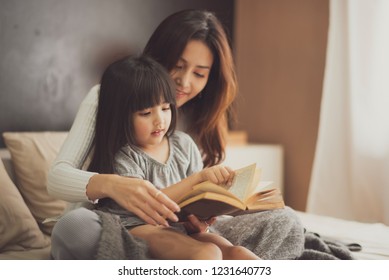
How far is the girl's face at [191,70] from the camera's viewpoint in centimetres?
178

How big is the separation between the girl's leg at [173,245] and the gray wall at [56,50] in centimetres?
111

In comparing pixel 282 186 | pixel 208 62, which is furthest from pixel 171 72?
pixel 282 186

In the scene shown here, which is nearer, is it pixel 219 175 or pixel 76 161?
pixel 219 175

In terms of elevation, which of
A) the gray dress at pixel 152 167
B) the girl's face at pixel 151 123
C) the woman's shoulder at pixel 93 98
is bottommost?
the gray dress at pixel 152 167

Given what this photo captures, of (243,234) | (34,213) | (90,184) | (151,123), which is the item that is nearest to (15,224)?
(34,213)

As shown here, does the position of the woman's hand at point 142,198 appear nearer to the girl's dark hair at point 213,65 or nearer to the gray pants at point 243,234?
the gray pants at point 243,234

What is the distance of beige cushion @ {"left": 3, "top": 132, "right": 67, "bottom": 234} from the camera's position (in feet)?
6.14

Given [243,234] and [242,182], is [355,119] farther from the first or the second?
[242,182]

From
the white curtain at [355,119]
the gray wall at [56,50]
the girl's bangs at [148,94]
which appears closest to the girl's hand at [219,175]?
the girl's bangs at [148,94]

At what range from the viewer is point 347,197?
2736 mm

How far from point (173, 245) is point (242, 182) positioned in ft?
0.73

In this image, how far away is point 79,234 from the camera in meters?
1.21

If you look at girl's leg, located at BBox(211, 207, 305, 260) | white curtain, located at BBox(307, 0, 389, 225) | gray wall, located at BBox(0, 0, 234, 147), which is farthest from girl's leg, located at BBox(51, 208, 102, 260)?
white curtain, located at BBox(307, 0, 389, 225)

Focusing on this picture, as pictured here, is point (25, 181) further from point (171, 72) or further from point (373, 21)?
point (373, 21)
